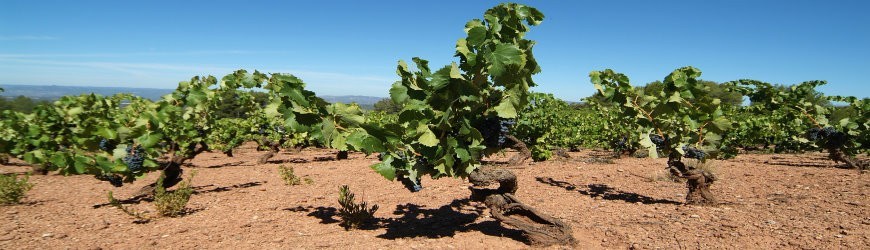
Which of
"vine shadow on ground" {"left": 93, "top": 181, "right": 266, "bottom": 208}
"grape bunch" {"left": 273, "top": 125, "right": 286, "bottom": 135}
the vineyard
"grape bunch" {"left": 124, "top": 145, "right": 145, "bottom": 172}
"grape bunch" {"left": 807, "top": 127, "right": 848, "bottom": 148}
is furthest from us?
"grape bunch" {"left": 273, "top": 125, "right": 286, "bottom": 135}

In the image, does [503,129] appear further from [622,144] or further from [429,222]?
[622,144]

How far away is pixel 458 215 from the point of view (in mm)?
5828

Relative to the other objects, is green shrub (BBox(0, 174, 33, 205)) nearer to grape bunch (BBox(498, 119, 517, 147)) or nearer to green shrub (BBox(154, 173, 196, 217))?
green shrub (BBox(154, 173, 196, 217))

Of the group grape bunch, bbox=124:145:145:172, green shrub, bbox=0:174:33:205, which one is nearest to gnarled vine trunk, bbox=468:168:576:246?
grape bunch, bbox=124:145:145:172

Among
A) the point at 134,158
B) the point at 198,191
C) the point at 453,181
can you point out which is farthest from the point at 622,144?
the point at 134,158

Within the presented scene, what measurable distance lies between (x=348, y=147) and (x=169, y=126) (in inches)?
221

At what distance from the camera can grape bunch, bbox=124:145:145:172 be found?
571 centimetres

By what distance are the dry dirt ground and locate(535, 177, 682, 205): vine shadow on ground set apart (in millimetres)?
18

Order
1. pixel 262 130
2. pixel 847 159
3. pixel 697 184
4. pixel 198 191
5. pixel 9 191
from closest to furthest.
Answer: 1. pixel 697 184
2. pixel 9 191
3. pixel 198 191
4. pixel 847 159
5. pixel 262 130

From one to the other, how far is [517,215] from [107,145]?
17.5ft

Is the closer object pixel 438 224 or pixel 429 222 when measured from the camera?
pixel 438 224

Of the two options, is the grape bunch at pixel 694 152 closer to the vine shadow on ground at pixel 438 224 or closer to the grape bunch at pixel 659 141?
the grape bunch at pixel 659 141

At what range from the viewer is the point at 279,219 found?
232 inches

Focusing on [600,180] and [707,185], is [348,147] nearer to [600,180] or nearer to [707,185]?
[707,185]
